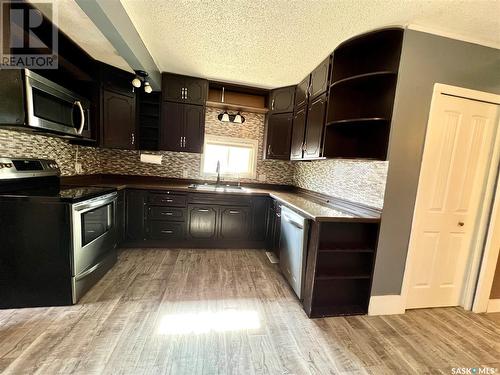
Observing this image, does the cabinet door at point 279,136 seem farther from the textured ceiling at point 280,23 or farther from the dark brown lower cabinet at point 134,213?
the dark brown lower cabinet at point 134,213

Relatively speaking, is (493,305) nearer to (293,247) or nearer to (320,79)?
(293,247)

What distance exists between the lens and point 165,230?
3070 mm

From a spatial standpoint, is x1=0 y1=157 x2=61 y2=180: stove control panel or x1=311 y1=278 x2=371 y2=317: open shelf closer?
x1=0 y1=157 x2=61 y2=180: stove control panel

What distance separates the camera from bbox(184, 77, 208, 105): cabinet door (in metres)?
3.13

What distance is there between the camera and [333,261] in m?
2.02

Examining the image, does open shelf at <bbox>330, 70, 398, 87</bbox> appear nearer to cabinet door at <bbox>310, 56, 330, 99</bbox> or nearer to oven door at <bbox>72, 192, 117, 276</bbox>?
cabinet door at <bbox>310, 56, 330, 99</bbox>

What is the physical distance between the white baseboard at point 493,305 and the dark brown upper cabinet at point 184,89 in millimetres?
4105

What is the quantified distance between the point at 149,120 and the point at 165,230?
1697 millimetres

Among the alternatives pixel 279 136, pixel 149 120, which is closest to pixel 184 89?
pixel 149 120

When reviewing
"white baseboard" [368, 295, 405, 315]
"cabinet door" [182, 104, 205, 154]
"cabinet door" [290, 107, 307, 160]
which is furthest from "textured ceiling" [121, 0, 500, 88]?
"white baseboard" [368, 295, 405, 315]

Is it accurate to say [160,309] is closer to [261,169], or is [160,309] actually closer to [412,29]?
[261,169]

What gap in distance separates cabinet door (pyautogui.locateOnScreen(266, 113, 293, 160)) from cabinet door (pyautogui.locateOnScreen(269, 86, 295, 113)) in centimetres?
9

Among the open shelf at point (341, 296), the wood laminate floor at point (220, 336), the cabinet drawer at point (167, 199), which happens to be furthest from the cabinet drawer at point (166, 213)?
the open shelf at point (341, 296)

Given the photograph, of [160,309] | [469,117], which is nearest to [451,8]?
[469,117]
